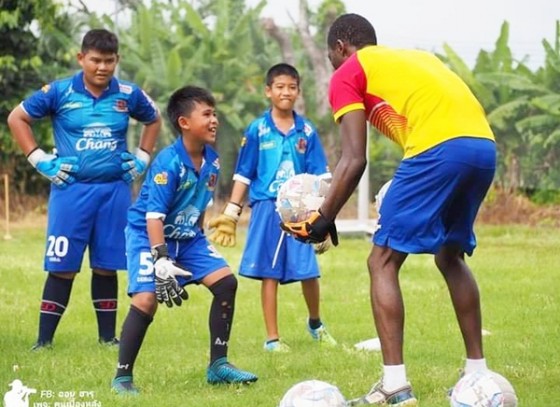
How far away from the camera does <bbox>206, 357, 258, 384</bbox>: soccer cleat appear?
7.46 metres

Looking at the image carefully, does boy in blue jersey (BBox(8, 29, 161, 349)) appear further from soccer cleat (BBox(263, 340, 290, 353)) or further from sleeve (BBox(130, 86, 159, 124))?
soccer cleat (BBox(263, 340, 290, 353))

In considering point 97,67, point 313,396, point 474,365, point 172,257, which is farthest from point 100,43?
point 313,396

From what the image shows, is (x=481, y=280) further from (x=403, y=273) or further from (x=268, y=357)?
(x=268, y=357)

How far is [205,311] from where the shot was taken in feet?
36.7

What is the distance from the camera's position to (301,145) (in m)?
9.52

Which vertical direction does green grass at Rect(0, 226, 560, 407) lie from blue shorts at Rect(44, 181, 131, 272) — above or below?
below

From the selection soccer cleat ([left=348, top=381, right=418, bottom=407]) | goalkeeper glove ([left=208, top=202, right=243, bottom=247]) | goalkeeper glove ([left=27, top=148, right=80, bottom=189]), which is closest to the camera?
soccer cleat ([left=348, top=381, right=418, bottom=407])

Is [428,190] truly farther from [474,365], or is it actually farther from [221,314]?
[221,314]

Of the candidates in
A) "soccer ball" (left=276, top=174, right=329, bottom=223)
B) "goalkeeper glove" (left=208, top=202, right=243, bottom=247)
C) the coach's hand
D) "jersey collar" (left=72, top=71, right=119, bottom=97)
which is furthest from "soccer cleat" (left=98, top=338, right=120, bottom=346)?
the coach's hand

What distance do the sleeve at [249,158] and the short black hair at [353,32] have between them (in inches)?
96.6

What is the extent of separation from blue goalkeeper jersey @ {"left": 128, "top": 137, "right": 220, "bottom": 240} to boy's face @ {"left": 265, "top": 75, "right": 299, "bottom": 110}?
1.80m

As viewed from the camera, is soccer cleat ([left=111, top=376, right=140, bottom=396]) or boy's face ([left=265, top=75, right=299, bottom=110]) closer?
soccer cleat ([left=111, top=376, right=140, bottom=396])

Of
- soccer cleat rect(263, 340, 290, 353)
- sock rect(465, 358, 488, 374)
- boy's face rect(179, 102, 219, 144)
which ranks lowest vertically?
soccer cleat rect(263, 340, 290, 353)

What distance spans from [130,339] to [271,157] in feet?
8.08
